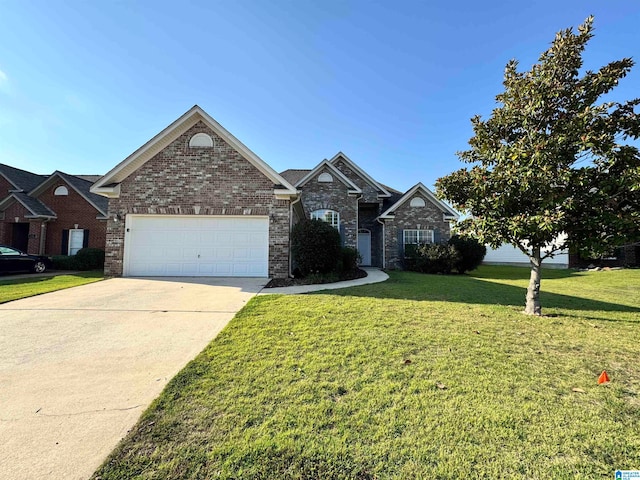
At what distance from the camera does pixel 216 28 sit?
937 centimetres

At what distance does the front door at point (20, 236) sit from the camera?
1798 centimetres

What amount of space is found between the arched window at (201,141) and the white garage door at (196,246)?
9.25 ft

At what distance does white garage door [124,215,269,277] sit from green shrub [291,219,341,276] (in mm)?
1221

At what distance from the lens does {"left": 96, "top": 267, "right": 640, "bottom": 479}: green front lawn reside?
1.98 meters

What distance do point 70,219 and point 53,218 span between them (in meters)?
0.81

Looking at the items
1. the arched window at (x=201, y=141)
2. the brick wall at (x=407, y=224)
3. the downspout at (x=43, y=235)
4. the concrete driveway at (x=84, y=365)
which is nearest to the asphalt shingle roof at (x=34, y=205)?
the downspout at (x=43, y=235)

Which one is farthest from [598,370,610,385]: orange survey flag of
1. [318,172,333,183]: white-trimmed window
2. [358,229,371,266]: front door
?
[358,229,371,266]: front door

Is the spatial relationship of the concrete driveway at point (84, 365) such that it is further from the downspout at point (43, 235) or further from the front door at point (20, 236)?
the front door at point (20, 236)

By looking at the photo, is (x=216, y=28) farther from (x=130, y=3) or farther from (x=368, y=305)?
(x=368, y=305)

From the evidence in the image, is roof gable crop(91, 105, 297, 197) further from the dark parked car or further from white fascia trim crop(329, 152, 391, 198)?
white fascia trim crop(329, 152, 391, 198)

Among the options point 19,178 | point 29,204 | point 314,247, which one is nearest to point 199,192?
point 314,247

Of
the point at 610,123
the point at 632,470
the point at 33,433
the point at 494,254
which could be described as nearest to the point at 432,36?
the point at 610,123

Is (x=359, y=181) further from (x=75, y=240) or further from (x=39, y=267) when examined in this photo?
(x=75, y=240)

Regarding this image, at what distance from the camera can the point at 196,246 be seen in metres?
11.3
